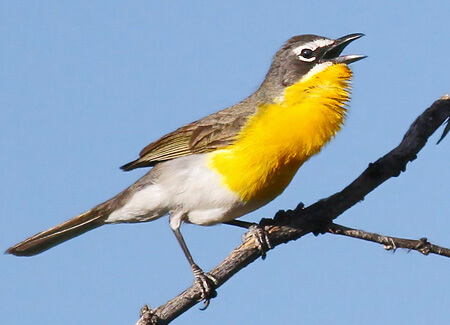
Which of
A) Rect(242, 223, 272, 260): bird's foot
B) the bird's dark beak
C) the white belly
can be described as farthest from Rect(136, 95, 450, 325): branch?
the bird's dark beak

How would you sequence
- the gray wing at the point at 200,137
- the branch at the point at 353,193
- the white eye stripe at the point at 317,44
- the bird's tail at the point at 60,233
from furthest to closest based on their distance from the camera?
1. the bird's tail at the point at 60,233
2. the white eye stripe at the point at 317,44
3. the gray wing at the point at 200,137
4. the branch at the point at 353,193

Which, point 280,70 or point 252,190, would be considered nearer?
point 252,190

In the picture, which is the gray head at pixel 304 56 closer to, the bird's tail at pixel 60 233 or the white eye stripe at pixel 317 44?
the white eye stripe at pixel 317 44

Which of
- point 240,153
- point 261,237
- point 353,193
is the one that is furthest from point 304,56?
point 261,237

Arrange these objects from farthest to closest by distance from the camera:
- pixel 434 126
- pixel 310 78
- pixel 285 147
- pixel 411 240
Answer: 1. pixel 310 78
2. pixel 285 147
3. pixel 434 126
4. pixel 411 240

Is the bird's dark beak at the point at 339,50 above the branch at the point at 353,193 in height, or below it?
above

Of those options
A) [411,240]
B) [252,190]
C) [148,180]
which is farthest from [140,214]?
[411,240]

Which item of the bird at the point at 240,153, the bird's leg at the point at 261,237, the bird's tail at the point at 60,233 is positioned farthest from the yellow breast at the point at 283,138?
the bird's tail at the point at 60,233

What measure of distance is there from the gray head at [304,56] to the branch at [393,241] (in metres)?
2.21

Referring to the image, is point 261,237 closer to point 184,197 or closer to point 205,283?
point 205,283

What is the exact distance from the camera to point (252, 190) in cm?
780

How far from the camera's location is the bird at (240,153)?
7.85 metres

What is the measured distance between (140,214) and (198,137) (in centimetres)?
116

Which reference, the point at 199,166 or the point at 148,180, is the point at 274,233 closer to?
the point at 199,166
